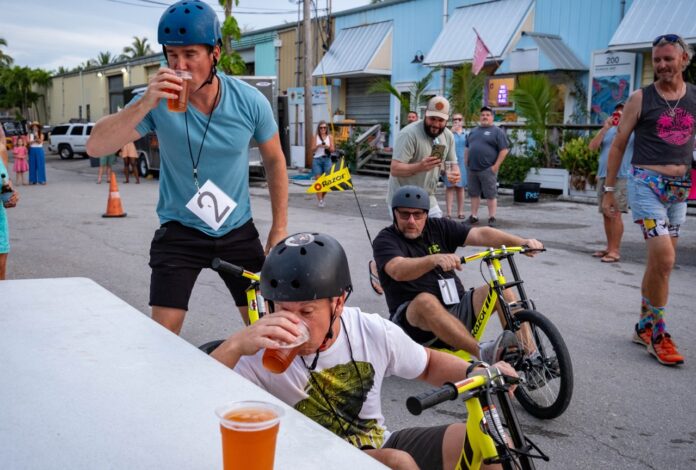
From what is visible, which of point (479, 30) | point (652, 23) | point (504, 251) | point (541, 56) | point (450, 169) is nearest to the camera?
point (504, 251)

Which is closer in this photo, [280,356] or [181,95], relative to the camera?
[280,356]

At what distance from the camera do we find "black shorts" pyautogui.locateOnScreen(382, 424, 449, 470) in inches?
88.3

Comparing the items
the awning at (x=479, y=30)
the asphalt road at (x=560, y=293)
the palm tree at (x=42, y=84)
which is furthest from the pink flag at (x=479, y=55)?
the palm tree at (x=42, y=84)

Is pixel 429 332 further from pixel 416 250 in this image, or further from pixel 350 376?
pixel 350 376

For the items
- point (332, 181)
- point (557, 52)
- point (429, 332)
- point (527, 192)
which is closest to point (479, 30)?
point (557, 52)

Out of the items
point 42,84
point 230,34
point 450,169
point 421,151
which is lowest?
point 450,169

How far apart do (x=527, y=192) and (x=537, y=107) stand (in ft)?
9.11

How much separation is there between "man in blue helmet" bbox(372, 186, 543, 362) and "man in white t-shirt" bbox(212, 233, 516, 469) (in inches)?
71.2

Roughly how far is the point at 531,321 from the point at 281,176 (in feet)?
5.55

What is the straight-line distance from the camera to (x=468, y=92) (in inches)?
784

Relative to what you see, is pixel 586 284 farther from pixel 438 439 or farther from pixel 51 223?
pixel 51 223

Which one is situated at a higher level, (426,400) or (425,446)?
(426,400)

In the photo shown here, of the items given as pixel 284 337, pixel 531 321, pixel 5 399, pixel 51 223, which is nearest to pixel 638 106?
pixel 531 321

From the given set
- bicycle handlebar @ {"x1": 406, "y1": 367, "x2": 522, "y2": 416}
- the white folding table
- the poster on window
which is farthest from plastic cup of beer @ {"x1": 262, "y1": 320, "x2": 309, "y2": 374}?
the poster on window
